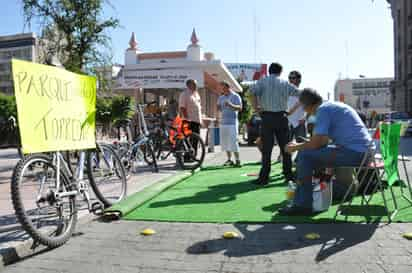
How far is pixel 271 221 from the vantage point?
4.32 m

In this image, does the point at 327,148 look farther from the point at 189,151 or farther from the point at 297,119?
the point at 189,151

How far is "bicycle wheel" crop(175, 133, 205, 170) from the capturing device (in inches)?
338

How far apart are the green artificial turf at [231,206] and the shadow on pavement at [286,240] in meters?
0.23

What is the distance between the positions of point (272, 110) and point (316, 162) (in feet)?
7.23

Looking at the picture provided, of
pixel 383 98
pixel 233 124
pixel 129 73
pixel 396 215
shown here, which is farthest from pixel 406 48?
pixel 396 215

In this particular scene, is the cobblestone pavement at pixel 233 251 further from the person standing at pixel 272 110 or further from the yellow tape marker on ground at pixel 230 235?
the person standing at pixel 272 110

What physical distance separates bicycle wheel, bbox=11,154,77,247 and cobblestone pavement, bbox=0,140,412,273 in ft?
0.50

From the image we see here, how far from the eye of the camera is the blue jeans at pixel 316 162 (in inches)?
177

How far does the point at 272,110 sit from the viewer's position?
261 inches

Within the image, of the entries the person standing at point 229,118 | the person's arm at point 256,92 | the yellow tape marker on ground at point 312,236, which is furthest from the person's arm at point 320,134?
the person standing at point 229,118

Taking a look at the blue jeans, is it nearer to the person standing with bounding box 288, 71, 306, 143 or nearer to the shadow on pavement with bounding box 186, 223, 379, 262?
the shadow on pavement with bounding box 186, 223, 379, 262

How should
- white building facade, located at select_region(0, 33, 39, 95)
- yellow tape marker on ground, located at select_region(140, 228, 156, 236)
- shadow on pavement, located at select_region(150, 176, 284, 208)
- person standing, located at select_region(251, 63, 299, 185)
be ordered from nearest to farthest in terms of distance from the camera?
1. yellow tape marker on ground, located at select_region(140, 228, 156, 236)
2. shadow on pavement, located at select_region(150, 176, 284, 208)
3. person standing, located at select_region(251, 63, 299, 185)
4. white building facade, located at select_region(0, 33, 39, 95)

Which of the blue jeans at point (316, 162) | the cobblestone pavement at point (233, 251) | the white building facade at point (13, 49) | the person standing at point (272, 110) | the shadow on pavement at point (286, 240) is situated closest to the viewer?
the cobblestone pavement at point (233, 251)

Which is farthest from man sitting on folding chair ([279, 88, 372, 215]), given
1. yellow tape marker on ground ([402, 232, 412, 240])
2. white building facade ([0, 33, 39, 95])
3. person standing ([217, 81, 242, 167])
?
white building facade ([0, 33, 39, 95])
